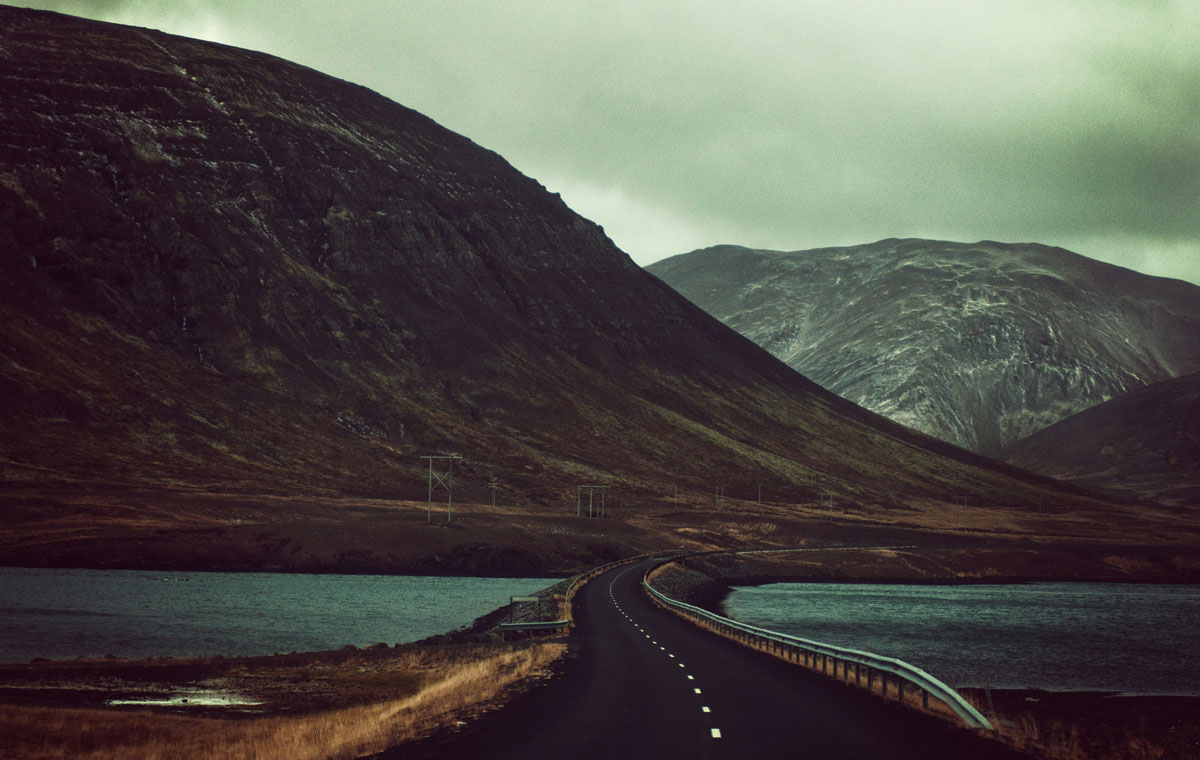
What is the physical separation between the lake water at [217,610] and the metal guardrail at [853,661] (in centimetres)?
2045

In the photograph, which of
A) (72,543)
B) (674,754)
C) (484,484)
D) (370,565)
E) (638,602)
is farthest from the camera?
(484,484)

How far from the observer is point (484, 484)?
18638cm

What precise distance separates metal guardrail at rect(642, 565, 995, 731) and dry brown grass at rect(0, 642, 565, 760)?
9.14m

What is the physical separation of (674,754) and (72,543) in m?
105

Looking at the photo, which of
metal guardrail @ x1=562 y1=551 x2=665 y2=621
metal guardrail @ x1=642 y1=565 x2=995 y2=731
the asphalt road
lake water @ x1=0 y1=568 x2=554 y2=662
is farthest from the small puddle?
metal guardrail @ x1=562 y1=551 x2=665 y2=621

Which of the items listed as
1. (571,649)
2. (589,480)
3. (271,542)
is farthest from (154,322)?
(571,649)

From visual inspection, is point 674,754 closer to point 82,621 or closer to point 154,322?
point 82,621

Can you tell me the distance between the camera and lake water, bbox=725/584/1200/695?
5244 cm

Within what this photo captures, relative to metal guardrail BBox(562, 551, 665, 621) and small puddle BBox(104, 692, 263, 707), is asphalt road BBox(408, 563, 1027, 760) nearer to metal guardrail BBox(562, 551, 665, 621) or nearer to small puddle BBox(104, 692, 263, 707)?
small puddle BBox(104, 692, 263, 707)

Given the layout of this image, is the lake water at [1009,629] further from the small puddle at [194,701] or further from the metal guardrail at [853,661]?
the small puddle at [194,701]

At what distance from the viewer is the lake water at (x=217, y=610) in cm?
5347

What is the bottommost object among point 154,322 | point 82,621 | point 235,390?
point 82,621

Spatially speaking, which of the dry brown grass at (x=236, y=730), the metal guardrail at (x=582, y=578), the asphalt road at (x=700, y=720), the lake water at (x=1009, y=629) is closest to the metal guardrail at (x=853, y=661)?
the asphalt road at (x=700, y=720)

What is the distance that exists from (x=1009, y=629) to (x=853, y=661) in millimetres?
49372
